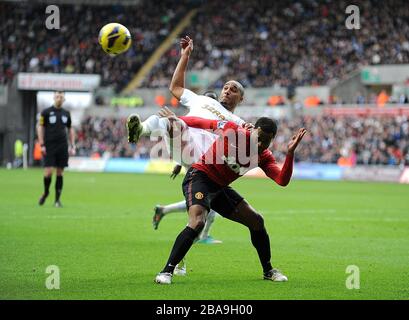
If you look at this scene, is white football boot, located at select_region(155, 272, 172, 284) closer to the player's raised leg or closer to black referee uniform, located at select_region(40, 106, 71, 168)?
the player's raised leg

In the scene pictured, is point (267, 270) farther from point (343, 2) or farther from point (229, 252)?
point (343, 2)

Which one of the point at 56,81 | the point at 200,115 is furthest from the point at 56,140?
the point at 56,81

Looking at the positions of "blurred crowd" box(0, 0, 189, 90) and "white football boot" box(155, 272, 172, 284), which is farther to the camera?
"blurred crowd" box(0, 0, 189, 90)

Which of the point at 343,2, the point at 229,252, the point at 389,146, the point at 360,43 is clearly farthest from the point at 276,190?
the point at 343,2

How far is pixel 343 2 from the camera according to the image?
5312cm

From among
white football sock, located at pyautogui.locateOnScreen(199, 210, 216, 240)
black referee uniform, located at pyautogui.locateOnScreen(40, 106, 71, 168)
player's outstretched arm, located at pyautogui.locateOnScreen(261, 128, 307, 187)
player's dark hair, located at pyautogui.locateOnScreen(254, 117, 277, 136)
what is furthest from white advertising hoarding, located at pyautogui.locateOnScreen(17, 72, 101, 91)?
player's dark hair, located at pyautogui.locateOnScreen(254, 117, 277, 136)

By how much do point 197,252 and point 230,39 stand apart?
145ft

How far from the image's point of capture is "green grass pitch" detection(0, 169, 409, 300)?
8.67m

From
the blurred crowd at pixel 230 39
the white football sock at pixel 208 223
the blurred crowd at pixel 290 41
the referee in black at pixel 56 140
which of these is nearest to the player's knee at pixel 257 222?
the white football sock at pixel 208 223

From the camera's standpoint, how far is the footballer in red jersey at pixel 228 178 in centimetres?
899

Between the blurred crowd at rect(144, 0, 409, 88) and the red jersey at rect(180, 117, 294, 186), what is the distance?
128 feet

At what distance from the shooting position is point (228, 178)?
9406 mm

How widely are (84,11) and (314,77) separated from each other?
19.6 meters

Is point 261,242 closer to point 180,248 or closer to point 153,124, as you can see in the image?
point 180,248
